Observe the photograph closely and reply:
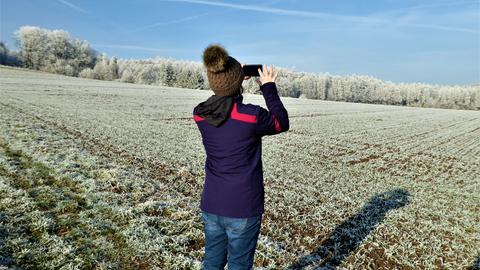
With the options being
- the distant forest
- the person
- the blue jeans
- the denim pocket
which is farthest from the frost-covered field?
the distant forest

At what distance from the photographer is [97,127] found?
20.0m

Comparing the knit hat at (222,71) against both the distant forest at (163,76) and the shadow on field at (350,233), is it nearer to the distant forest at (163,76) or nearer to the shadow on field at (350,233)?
the shadow on field at (350,233)

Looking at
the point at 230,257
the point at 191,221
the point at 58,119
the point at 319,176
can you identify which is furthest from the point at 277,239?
the point at 58,119

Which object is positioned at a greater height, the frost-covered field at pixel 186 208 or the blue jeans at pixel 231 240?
the blue jeans at pixel 231 240

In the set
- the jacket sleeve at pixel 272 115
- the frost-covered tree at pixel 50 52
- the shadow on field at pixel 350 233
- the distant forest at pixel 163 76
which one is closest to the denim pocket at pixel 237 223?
the jacket sleeve at pixel 272 115

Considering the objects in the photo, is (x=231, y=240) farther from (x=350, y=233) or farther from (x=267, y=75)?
(x=350, y=233)

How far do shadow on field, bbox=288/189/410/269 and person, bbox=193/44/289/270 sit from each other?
121 inches

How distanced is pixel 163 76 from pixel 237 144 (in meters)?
118

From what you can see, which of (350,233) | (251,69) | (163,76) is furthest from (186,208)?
(163,76)

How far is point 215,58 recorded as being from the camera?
3.09m

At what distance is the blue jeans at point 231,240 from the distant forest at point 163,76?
79.4m

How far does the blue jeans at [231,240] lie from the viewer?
344 centimetres

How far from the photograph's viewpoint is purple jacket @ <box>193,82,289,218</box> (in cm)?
322

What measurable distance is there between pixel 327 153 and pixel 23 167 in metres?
14.4
